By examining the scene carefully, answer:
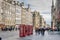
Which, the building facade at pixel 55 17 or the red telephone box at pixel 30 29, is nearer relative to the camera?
the building facade at pixel 55 17

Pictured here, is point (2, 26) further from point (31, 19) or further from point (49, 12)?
point (49, 12)

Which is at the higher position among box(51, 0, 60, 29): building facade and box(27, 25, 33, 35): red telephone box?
box(51, 0, 60, 29): building facade

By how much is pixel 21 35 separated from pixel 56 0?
1658mm

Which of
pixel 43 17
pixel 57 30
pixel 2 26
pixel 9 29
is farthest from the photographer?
pixel 9 29

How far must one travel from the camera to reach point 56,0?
24.5 ft

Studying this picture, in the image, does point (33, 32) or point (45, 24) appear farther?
point (33, 32)

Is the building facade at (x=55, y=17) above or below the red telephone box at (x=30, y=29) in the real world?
above

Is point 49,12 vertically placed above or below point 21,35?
above

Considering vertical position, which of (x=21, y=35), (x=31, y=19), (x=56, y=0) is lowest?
(x=21, y=35)

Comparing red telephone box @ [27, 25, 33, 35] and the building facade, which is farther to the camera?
red telephone box @ [27, 25, 33, 35]

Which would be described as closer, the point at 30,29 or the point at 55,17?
the point at 55,17

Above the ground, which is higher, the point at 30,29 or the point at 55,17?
the point at 55,17

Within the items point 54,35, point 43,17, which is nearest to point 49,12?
point 43,17

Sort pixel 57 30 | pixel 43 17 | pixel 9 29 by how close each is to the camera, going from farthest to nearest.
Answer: pixel 9 29
pixel 57 30
pixel 43 17
